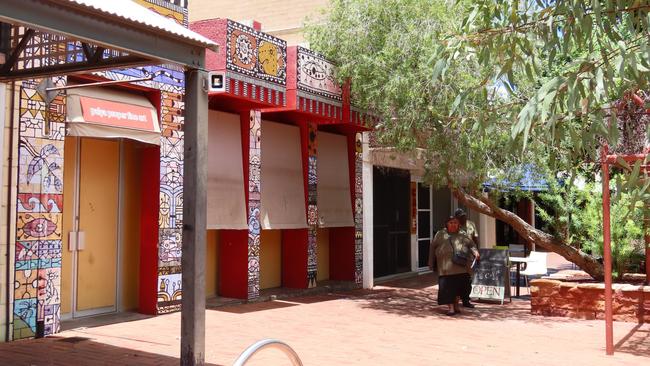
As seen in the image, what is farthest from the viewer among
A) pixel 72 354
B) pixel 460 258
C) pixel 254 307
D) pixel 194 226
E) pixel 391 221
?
pixel 391 221

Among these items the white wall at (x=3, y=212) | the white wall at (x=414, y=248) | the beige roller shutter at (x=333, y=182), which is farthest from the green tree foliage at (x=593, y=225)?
the white wall at (x=3, y=212)

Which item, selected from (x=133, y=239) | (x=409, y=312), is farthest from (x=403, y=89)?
(x=133, y=239)

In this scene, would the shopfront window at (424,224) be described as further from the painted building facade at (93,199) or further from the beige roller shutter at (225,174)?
the painted building facade at (93,199)

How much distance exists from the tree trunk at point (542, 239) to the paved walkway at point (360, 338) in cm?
153

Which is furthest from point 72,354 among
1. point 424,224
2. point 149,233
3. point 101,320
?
point 424,224

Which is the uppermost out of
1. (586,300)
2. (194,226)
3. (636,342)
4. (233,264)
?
(194,226)

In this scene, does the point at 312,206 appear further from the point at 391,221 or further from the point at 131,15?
the point at 131,15

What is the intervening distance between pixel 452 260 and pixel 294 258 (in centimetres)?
363

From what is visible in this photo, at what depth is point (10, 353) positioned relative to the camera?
6832mm

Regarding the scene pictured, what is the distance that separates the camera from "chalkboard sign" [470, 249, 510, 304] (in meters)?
12.1

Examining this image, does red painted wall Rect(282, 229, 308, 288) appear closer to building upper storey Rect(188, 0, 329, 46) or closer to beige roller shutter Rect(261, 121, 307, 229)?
beige roller shutter Rect(261, 121, 307, 229)

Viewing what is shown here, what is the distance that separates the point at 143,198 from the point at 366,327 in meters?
3.78

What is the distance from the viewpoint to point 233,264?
11.5 metres

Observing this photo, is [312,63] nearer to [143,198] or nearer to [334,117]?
[334,117]
